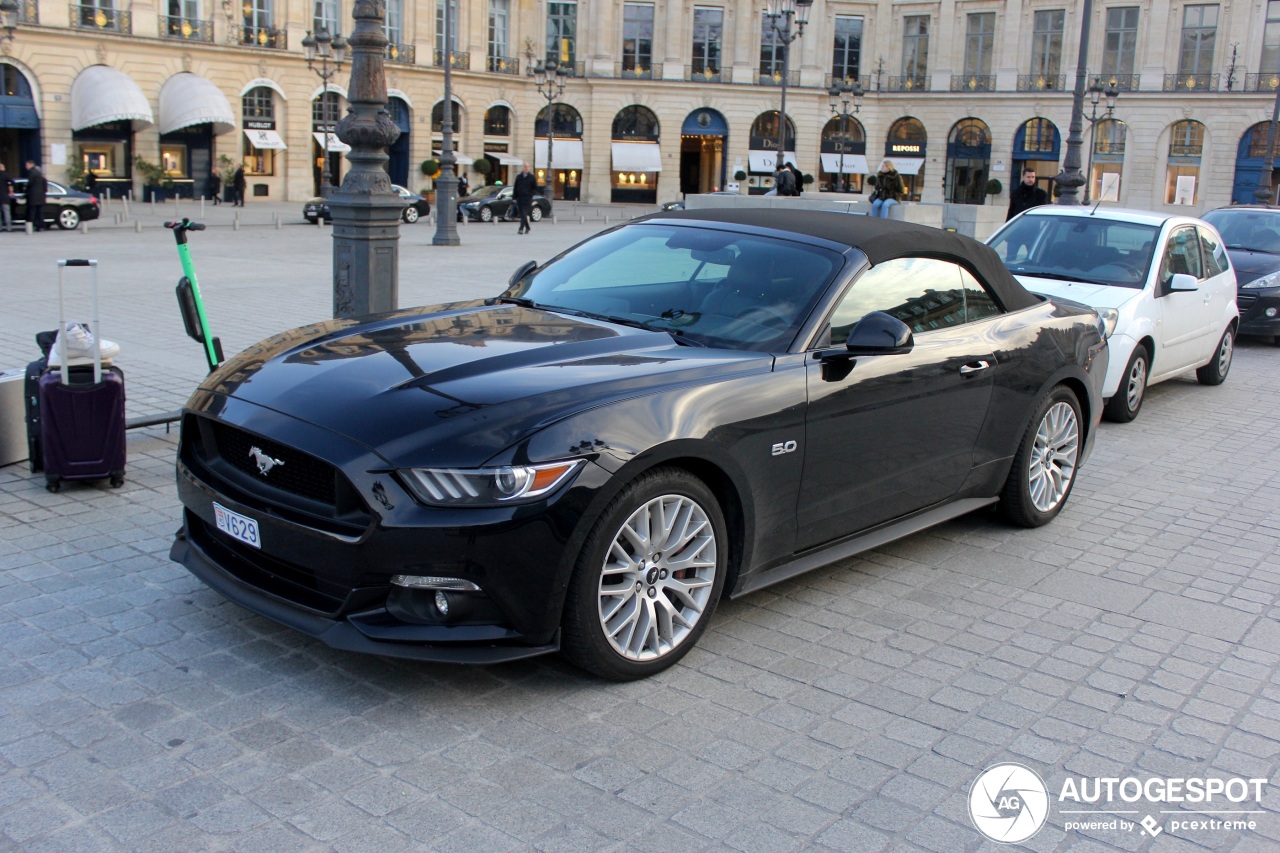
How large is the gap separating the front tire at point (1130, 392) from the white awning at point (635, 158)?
5624cm

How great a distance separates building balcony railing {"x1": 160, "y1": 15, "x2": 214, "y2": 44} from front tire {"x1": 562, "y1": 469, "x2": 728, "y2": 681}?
164 feet

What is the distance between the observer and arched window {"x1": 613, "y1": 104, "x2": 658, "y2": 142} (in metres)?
64.3

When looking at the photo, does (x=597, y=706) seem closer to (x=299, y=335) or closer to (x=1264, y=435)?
(x=299, y=335)

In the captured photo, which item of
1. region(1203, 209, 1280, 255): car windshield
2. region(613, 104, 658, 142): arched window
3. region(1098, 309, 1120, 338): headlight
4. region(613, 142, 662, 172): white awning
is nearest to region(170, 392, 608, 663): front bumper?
region(1098, 309, 1120, 338): headlight

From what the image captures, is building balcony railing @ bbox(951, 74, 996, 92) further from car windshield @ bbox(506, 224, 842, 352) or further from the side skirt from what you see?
car windshield @ bbox(506, 224, 842, 352)

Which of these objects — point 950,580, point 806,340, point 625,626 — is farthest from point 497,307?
point 950,580

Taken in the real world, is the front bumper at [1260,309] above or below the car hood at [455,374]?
below

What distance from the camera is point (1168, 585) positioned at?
5645 millimetres

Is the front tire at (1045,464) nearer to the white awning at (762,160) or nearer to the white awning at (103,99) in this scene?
the white awning at (103,99)

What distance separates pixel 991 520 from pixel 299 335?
378 centimetres

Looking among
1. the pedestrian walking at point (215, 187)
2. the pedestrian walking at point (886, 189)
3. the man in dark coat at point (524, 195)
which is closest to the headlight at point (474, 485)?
the pedestrian walking at point (886, 189)

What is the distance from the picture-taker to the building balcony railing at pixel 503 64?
199 feet

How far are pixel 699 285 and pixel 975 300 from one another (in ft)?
5.05

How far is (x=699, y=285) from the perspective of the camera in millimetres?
5273
